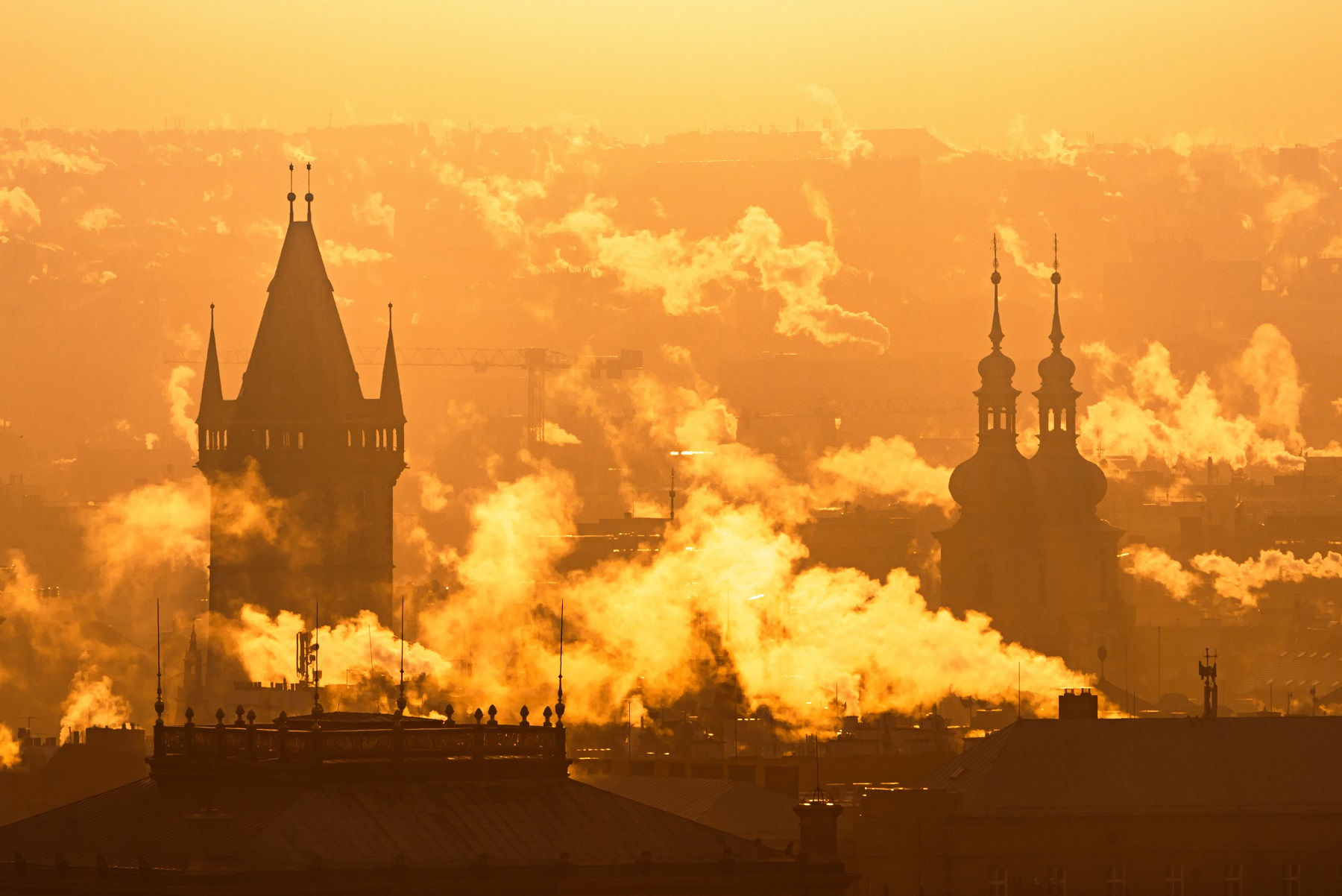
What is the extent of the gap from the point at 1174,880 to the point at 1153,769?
19.7 feet

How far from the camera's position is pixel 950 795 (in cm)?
15462

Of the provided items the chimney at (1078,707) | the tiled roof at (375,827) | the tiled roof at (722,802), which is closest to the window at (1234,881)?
the tiled roof at (722,802)

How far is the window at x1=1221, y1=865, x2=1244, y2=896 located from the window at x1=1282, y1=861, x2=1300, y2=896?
120 cm

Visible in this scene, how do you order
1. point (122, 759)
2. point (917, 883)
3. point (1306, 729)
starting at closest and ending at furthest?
1. point (917, 883)
2. point (1306, 729)
3. point (122, 759)

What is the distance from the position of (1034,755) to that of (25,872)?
235 feet

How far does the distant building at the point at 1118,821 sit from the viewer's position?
151 m

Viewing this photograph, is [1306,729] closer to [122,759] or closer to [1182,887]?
[1182,887]

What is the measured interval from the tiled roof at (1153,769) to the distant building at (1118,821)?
4 cm

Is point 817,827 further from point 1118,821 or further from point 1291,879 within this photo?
point 1118,821

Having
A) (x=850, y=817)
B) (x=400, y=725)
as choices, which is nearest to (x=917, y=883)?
(x=850, y=817)

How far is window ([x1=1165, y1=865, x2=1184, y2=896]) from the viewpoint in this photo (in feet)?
495

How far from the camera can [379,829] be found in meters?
89.4

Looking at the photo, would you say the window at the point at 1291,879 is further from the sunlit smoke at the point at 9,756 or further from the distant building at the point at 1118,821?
the sunlit smoke at the point at 9,756

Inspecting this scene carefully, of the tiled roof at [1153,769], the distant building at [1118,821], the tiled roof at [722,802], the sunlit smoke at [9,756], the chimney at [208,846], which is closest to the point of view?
the chimney at [208,846]
